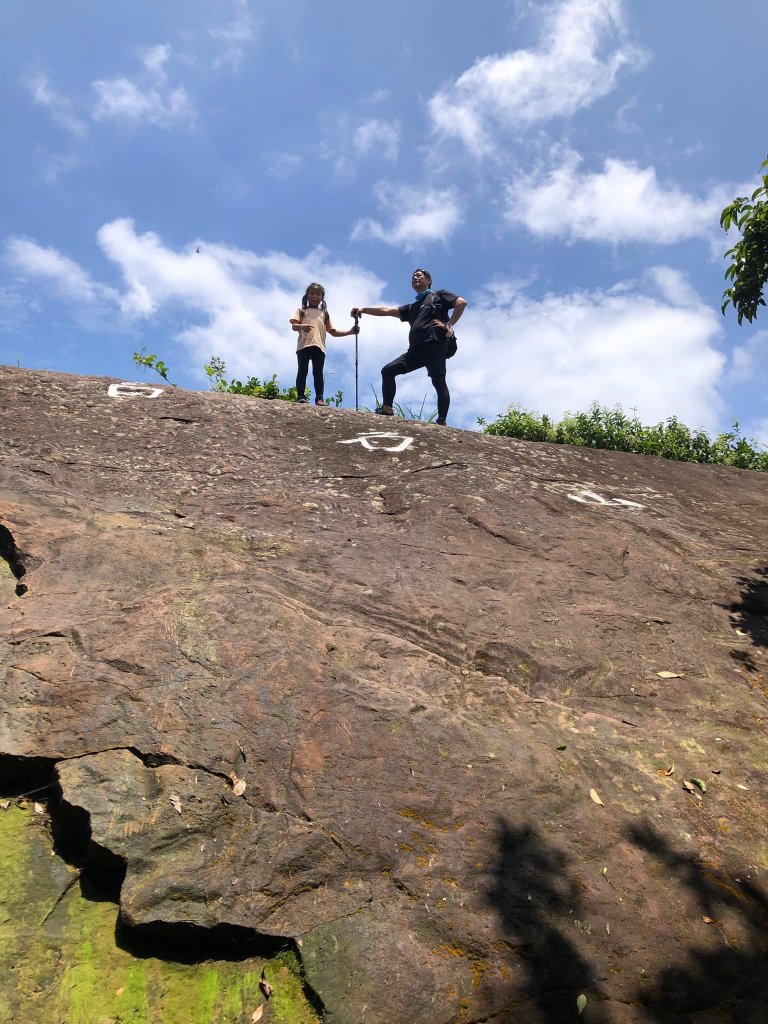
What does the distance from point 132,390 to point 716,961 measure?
6.13m

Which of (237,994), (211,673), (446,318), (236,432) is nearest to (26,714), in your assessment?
(211,673)

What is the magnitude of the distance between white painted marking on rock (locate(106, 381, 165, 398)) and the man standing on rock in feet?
7.94

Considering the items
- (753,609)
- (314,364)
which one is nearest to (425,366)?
(314,364)

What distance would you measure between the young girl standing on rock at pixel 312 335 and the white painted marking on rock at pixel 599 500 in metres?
3.39

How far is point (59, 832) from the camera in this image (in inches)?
99.2

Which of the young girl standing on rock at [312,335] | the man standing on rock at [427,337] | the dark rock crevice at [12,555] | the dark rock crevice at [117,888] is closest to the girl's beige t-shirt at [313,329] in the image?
the young girl standing on rock at [312,335]

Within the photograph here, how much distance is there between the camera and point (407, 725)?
301 cm

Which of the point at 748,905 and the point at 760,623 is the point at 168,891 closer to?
the point at 748,905

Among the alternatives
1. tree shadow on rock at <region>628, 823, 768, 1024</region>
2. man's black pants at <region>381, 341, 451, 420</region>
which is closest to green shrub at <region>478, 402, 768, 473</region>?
man's black pants at <region>381, 341, 451, 420</region>

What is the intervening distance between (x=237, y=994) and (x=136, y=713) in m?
1.06

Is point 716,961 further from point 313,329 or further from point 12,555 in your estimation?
point 313,329

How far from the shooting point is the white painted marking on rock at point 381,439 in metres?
6.20

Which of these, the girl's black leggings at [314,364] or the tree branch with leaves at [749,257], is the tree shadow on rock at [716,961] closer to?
the tree branch with leaves at [749,257]

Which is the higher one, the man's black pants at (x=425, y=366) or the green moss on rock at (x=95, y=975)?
the man's black pants at (x=425, y=366)
